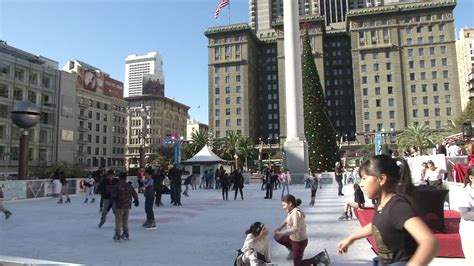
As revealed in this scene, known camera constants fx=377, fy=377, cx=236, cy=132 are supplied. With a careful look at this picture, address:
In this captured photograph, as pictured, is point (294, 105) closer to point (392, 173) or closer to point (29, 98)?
point (392, 173)

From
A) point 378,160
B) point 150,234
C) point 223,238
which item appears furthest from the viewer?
point 150,234

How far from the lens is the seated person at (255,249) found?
18.5ft

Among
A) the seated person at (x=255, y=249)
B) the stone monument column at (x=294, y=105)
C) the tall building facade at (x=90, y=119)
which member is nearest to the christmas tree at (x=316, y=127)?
the stone monument column at (x=294, y=105)

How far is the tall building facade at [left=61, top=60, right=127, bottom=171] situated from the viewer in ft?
238

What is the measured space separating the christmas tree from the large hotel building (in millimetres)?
34760

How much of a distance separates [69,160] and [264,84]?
67.7 metres

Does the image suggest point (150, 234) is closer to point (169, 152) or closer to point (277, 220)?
point (277, 220)

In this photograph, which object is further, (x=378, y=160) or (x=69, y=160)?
(x=69, y=160)

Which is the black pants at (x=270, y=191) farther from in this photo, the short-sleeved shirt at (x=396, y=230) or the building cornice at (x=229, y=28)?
the building cornice at (x=229, y=28)

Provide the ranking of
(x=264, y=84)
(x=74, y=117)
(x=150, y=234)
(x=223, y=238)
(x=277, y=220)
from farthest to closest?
(x=264, y=84) < (x=74, y=117) < (x=277, y=220) < (x=150, y=234) < (x=223, y=238)

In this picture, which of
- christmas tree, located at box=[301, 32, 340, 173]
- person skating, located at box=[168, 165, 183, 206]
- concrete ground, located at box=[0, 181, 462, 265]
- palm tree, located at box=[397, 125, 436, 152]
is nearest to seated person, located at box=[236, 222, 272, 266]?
concrete ground, located at box=[0, 181, 462, 265]

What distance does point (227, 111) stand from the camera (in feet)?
349

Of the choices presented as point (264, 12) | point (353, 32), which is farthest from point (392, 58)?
point (264, 12)

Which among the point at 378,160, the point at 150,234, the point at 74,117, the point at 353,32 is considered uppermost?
the point at 353,32
